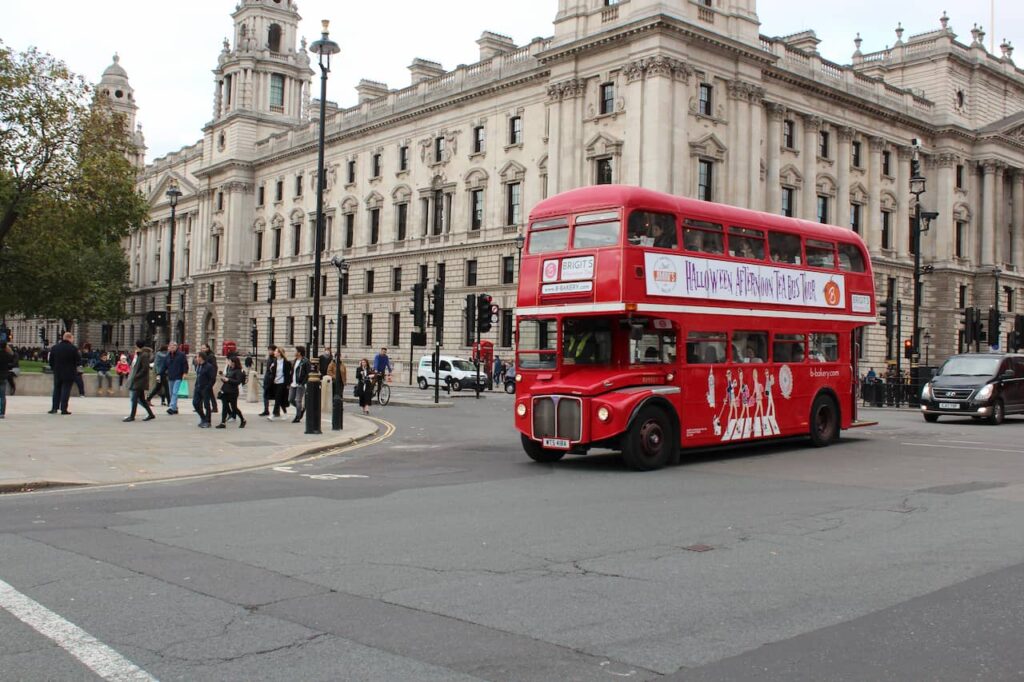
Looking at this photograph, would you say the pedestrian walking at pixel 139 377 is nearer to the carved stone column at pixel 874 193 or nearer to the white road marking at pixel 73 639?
the white road marking at pixel 73 639

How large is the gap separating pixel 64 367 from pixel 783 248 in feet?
52.3

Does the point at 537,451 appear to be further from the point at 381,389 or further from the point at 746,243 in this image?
the point at 381,389

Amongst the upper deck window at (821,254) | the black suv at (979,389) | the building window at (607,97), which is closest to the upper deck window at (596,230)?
the upper deck window at (821,254)

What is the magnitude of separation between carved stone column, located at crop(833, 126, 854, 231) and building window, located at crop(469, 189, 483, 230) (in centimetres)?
2203

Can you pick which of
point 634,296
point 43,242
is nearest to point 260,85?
point 43,242

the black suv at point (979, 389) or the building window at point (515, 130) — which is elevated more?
the building window at point (515, 130)

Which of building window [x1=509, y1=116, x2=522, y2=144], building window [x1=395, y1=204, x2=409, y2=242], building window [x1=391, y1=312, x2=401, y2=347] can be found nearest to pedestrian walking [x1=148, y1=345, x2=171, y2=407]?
building window [x1=509, y1=116, x2=522, y2=144]

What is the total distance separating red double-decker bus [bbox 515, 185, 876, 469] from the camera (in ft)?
48.1

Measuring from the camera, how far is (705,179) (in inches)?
1988

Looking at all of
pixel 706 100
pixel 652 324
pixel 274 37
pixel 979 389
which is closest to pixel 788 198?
pixel 706 100

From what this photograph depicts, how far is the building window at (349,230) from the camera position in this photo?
72.8m

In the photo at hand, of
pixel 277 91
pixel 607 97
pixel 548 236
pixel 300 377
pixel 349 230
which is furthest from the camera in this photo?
pixel 277 91

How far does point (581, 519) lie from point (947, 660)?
503 centimetres

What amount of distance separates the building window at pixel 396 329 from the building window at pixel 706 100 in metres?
26.5
